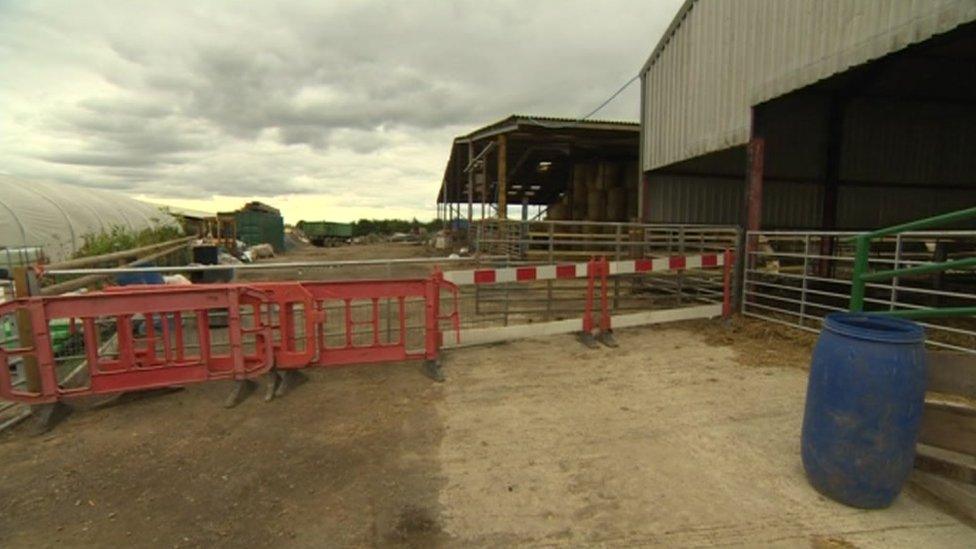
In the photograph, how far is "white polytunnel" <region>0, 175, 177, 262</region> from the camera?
1509 centimetres

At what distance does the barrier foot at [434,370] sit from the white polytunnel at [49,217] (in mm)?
12585

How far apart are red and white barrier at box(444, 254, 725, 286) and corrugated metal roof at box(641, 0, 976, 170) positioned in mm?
3076

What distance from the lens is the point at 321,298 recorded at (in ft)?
16.6

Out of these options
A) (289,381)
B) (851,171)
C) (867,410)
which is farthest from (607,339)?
(851,171)

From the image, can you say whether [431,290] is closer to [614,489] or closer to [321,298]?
[321,298]

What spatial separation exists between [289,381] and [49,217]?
18.1 m

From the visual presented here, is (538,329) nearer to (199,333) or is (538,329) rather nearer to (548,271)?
(548,271)

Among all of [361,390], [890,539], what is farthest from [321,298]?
[890,539]

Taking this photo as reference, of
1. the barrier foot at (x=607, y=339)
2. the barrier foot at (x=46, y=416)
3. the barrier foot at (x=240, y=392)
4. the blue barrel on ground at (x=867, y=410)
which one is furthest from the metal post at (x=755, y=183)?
the barrier foot at (x=46, y=416)

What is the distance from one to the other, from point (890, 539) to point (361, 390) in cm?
421

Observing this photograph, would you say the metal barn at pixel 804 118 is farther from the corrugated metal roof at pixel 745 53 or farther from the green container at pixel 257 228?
the green container at pixel 257 228

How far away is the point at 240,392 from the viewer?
4703 mm

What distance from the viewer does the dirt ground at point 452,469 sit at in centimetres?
271

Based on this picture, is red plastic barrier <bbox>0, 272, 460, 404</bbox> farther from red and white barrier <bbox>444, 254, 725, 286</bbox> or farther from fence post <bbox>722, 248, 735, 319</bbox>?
fence post <bbox>722, 248, 735, 319</bbox>
